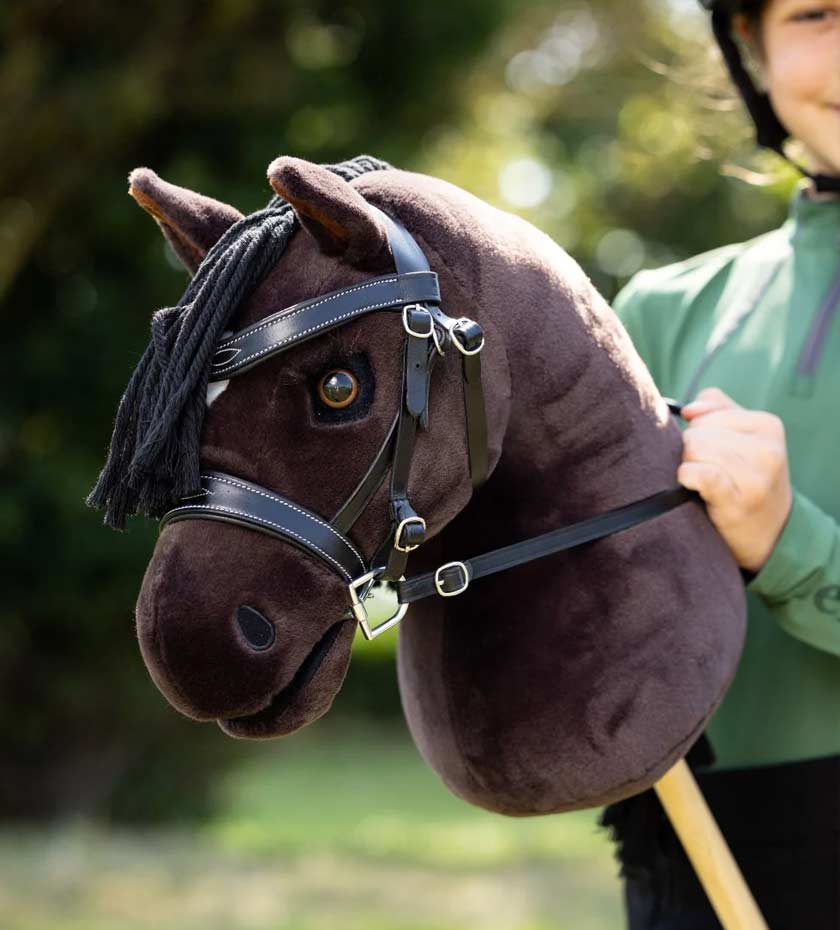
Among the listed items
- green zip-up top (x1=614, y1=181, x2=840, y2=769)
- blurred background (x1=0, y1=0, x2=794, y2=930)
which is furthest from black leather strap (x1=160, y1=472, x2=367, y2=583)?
blurred background (x1=0, y1=0, x2=794, y2=930)

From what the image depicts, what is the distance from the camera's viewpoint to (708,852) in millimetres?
1506

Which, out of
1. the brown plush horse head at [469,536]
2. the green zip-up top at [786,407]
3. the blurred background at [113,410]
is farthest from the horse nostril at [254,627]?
the blurred background at [113,410]

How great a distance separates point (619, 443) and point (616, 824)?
53 centimetres

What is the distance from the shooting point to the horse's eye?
1163mm

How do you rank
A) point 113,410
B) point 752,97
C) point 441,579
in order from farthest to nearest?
point 113,410
point 752,97
point 441,579

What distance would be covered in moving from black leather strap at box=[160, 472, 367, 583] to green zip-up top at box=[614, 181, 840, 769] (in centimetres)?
55

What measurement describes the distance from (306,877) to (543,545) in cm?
526

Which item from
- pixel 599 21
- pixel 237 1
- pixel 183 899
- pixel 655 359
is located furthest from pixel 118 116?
pixel 599 21

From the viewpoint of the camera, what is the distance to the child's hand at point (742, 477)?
1396 mm

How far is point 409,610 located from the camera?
1434 millimetres

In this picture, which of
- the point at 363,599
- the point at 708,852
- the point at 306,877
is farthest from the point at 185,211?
the point at 306,877

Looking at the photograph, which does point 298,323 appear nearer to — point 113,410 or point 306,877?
point 113,410

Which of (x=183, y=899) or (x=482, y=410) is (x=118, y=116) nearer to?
(x=183, y=899)

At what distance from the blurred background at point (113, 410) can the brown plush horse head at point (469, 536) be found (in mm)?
3512
